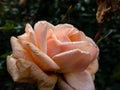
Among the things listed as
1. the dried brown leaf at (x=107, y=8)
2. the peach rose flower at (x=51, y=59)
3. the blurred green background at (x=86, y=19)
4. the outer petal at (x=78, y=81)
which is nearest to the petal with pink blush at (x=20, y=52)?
the peach rose flower at (x=51, y=59)

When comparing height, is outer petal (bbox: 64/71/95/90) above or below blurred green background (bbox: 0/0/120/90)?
above

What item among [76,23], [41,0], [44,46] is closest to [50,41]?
[44,46]

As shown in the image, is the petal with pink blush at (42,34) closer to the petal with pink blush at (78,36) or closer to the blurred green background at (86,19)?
the petal with pink blush at (78,36)

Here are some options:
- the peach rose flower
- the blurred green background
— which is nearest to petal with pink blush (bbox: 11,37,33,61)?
the peach rose flower

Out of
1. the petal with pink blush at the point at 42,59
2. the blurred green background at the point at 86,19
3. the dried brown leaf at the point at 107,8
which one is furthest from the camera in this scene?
the blurred green background at the point at 86,19

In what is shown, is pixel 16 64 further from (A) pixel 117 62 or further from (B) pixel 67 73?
(A) pixel 117 62

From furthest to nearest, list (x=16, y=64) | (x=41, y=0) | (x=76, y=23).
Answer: (x=41, y=0)
(x=76, y=23)
(x=16, y=64)

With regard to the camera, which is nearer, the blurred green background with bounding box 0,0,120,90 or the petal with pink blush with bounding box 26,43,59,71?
the petal with pink blush with bounding box 26,43,59,71

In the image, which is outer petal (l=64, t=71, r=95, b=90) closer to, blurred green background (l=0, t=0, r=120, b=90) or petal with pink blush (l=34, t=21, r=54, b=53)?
petal with pink blush (l=34, t=21, r=54, b=53)
